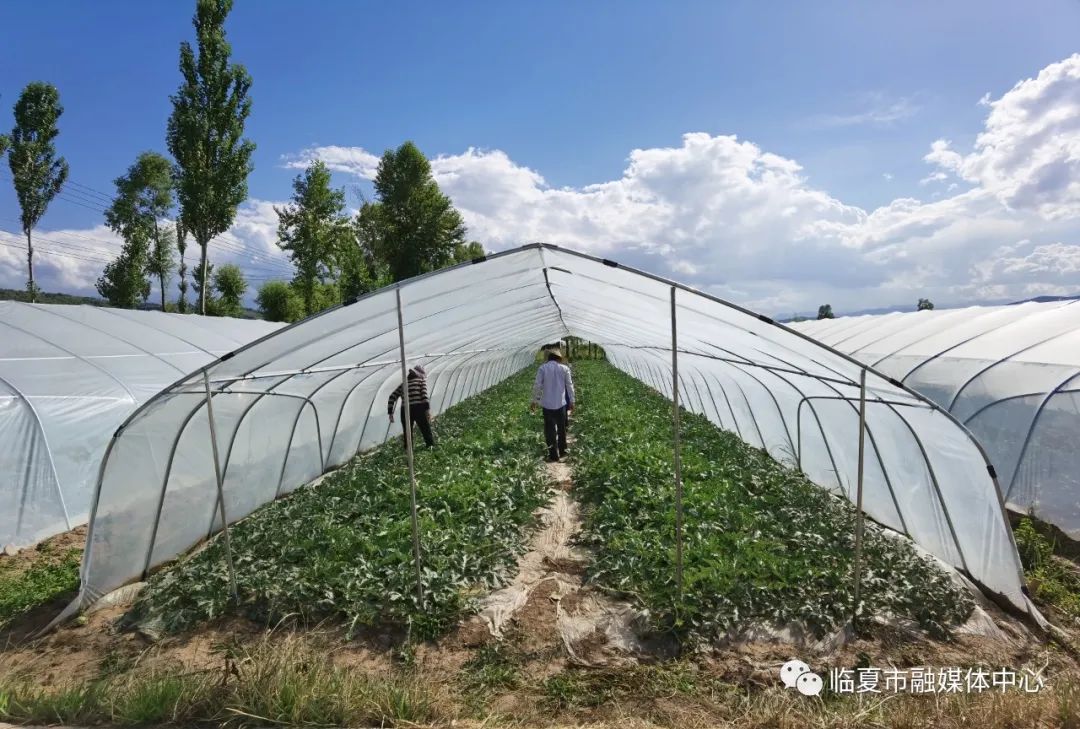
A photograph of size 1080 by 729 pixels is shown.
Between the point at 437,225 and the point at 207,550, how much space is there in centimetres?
4102

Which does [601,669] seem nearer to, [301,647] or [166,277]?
[301,647]

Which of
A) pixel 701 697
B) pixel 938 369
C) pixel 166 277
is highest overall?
pixel 166 277

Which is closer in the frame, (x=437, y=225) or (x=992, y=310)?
(x=992, y=310)

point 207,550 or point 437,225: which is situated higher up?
point 437,225

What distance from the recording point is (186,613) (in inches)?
221

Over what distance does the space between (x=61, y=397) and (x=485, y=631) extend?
310 inches

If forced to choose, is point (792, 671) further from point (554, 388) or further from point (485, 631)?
point (554, 388)

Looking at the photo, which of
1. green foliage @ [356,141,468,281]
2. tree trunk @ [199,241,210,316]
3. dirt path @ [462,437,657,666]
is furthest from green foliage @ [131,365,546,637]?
green foliage @ [356,141,468,281]

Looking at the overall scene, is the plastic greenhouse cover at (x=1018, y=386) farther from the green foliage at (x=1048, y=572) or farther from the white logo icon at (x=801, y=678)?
the white logo icon at (x=801, y=678)

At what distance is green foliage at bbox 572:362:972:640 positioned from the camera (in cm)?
519

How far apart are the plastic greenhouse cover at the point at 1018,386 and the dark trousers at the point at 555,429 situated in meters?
6.23

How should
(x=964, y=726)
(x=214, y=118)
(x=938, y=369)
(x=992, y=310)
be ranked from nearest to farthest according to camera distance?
(x=964, y=726) < (x=938, y=369) < (x=992, y=310) < (x=214, y=118)

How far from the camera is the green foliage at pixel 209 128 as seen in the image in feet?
81.8

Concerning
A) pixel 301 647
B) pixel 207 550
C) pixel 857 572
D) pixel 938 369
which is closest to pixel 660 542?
pixel 857 572
